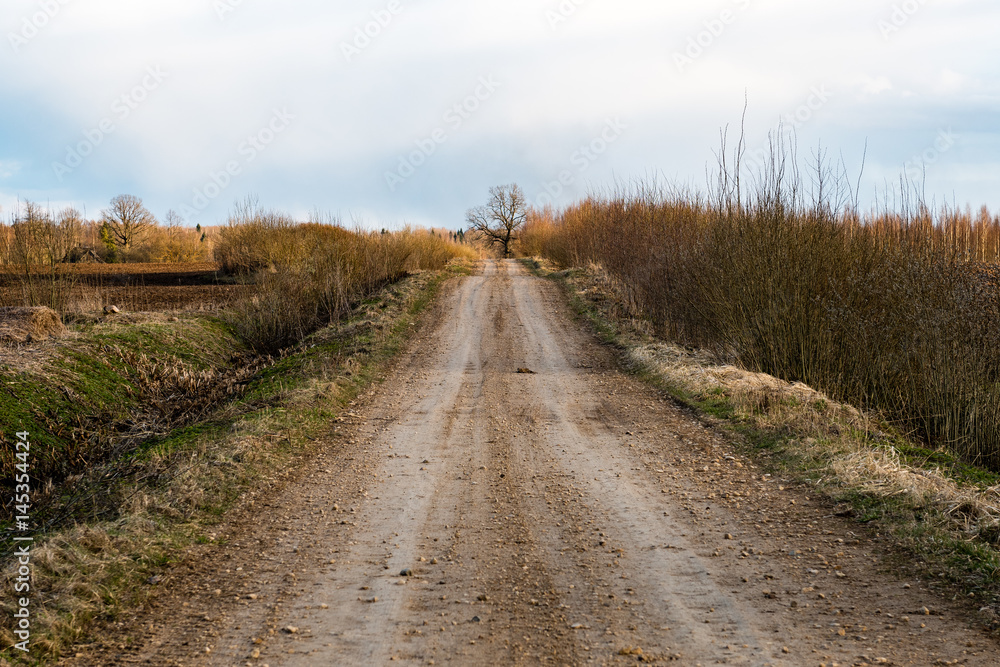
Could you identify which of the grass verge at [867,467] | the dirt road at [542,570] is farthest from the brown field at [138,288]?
the grass verge at [867,467]

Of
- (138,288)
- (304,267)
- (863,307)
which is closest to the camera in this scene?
(863,307)

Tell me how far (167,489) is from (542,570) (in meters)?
3.34

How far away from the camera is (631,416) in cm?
941

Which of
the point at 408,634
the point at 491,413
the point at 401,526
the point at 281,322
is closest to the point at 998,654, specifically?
the point at 408,634

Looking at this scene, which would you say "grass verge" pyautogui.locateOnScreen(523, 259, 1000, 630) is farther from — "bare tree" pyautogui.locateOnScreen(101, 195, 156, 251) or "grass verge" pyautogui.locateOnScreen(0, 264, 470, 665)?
"bare tree" pyautogui.locateOnScreen(101, 195, 156, 251)

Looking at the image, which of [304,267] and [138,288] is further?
[138,288]

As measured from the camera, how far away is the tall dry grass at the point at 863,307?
909cm

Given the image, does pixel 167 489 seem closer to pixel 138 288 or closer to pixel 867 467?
pixel 867 467

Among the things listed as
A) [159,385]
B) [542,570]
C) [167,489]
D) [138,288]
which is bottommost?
[542,570]

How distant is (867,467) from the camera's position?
6.48 m

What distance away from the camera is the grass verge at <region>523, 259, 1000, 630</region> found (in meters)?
4.79

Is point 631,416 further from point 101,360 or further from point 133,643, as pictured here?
point 101,360

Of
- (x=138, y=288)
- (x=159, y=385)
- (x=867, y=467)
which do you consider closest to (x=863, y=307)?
(x=867, y=467)

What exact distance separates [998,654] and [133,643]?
14.9 ft
